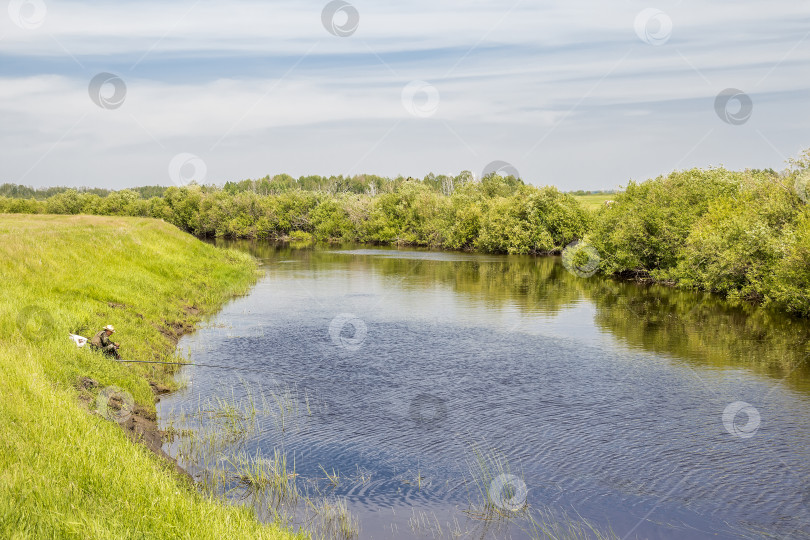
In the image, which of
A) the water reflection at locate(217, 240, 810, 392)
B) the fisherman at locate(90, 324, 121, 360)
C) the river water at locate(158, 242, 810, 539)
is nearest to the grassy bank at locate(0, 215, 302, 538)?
the fisherman at locate(90, 324, 121, 360)

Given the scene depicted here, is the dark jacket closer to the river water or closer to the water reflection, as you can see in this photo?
the river water

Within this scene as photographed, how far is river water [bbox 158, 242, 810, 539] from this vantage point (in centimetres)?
1666

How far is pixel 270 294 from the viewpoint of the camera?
55156mm


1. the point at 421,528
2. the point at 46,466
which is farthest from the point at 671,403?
the point at 46,466

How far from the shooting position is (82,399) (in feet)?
61.2

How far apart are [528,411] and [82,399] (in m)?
15.3

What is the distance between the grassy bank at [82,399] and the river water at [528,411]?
9.59ft

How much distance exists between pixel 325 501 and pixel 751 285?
4553 cm

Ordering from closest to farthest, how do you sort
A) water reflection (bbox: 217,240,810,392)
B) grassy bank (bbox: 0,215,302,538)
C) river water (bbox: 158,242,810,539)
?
grassy bank (bbox: 0,215,302,538), river water (bbox: 158,242,810,539), water reflection (bbox: 217,240,810,392)

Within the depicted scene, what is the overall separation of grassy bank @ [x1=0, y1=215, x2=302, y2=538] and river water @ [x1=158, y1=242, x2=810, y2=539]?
2922 mm

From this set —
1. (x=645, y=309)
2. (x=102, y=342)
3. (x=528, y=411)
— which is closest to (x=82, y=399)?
(x=102, y=342)

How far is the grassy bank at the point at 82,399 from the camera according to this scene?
10648 millimetres

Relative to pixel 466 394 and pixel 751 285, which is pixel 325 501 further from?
pixel 751 285

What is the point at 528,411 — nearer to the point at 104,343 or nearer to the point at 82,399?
the point at 82,399
